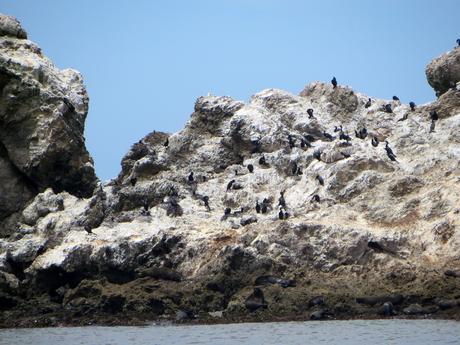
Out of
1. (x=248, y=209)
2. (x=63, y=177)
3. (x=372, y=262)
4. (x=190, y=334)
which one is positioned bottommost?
(x=190, y=334)

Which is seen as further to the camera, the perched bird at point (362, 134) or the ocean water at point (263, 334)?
the perched bird at point (362, 134)

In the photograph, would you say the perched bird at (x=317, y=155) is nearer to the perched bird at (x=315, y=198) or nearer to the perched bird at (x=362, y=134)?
the perched bird at (x=315, y=198)

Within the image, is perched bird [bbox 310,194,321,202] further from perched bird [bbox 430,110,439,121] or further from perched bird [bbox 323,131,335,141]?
perched bird [bbox 430,110,439,121]

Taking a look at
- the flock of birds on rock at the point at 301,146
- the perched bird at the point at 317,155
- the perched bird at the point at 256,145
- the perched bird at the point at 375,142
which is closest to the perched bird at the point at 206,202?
the flock of birds on rock at the point at 301,146

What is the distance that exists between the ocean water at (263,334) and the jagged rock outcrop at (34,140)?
64.0ft

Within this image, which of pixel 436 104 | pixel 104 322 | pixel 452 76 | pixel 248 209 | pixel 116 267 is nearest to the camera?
pixel 104 322

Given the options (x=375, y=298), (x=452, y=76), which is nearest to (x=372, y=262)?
(x=375, y=298)

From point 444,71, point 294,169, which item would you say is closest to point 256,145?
point 294,169

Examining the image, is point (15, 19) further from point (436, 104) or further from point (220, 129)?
point (436, 104)

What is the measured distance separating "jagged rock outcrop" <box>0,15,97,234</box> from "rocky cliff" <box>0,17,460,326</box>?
11cm

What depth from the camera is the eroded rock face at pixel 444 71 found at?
72688mm

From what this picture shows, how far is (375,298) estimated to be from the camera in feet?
163

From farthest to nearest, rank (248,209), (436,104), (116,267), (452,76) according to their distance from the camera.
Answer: (452,76), (436,104), (248,209), (116,267)

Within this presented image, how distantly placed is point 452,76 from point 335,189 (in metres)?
18.9
